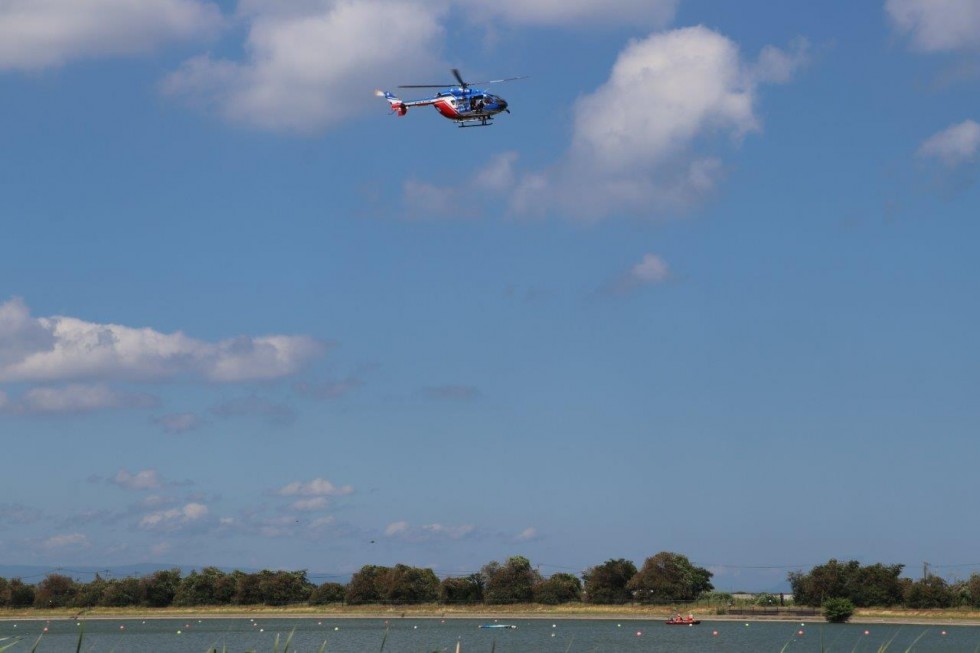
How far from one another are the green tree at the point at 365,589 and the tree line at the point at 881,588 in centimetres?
4946

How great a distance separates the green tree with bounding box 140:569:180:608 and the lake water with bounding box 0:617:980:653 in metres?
12.3

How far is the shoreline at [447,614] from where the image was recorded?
11038 cm

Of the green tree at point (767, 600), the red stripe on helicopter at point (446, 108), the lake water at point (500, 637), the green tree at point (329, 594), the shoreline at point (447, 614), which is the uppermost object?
the red stripe on helicopter at point (446, 108)

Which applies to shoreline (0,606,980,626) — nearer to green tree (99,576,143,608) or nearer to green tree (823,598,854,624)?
green tree (823,598,854,624)

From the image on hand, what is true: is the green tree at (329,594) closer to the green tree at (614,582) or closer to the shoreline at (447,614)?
the shoreline at (447,614)

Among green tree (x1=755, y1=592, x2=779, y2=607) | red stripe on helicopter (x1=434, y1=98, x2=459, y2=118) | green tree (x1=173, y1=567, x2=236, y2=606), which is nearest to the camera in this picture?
red stripe on helicopter (x1=434, y1=98, x2=459, y2=118)

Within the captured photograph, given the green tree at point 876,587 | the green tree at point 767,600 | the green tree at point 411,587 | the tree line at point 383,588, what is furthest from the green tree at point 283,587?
the green tree at point 876,587

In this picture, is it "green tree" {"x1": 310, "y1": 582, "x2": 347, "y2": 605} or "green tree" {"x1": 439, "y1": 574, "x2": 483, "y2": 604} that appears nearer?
"green tree" {"x1": 439, "y1": 574, "x2": 483, "y2": 604}

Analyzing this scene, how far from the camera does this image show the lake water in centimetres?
8938

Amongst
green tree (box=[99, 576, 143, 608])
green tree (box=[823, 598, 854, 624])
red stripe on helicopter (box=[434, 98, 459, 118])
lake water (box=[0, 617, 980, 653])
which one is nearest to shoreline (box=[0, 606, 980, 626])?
green tree (box=[823, 598, 854, 624])

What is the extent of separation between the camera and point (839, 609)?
361 feet

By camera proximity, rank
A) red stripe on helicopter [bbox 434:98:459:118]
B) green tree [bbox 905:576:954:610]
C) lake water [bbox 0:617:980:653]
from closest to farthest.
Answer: red stripe on helicopter [bbox 434:98:459:118] < lake water [bbox 0:617:980:653] < green tree [bbox 905:576:954:610]

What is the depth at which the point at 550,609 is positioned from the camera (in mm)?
138125

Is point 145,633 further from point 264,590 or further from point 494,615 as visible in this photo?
point 494,615
